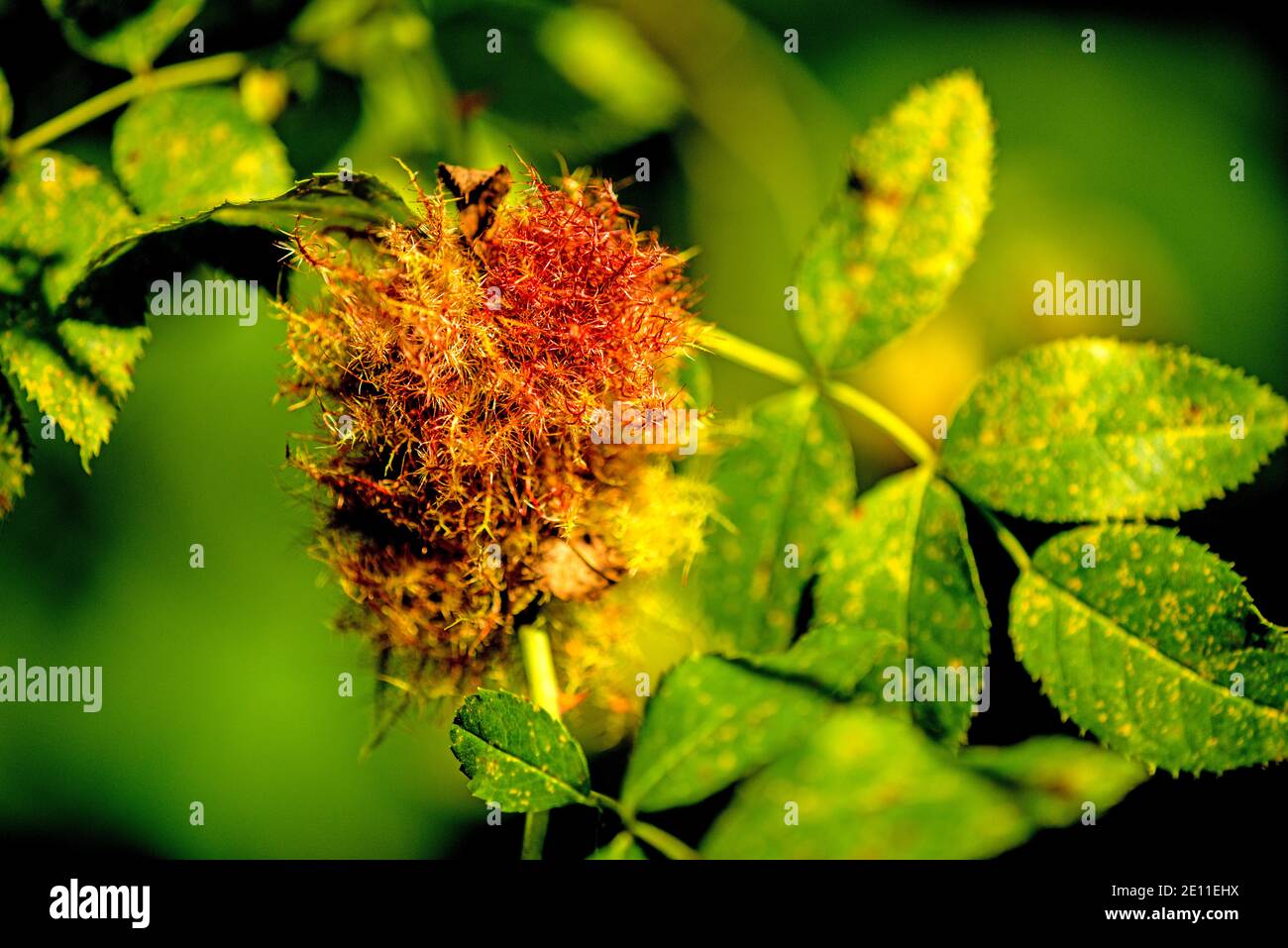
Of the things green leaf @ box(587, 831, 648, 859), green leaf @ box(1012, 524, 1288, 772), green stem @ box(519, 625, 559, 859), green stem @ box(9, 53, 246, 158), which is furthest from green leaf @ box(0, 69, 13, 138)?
green leaf @ box(1012, 524, 1288, 772)

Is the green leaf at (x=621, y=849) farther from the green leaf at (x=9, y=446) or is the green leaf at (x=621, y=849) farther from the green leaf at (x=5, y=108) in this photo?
the green leaf at (x=5, y=108)

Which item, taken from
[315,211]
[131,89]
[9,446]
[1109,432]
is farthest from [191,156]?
[1109,432]

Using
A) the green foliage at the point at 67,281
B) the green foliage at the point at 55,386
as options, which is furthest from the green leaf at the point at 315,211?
the green foliage at the point at 55,386

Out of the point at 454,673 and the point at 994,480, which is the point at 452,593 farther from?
the point at 994,480

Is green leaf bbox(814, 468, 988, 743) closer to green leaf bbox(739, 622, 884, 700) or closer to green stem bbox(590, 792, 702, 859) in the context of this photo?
green leaf bbox(739, 622, 884, 700)

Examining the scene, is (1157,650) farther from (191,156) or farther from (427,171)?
(191,156)

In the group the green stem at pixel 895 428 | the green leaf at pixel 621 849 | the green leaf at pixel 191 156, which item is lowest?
the green leaf at pixel 621 849

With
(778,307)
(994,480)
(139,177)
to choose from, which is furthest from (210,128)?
(994,480)
